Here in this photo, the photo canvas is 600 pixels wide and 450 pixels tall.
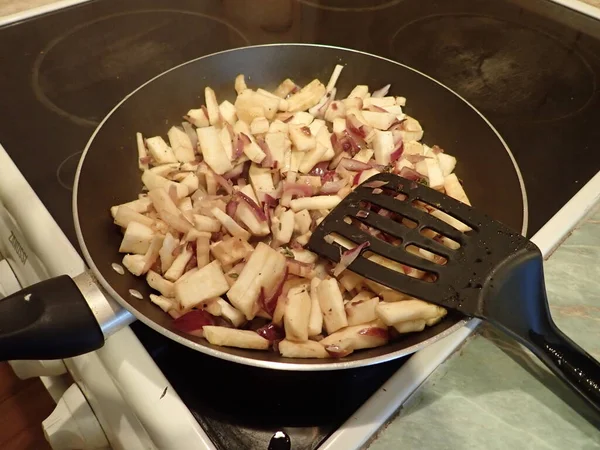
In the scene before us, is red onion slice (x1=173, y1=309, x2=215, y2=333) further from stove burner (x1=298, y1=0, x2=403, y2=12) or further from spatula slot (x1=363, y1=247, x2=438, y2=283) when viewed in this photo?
stove burner (x1=298, y1=0, x2=403, y2=12)

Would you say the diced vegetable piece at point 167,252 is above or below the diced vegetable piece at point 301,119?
below

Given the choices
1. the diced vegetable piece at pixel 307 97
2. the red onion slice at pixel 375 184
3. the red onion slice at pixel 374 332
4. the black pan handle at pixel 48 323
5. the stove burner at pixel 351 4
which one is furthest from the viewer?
the stove burner at pixel 351 4

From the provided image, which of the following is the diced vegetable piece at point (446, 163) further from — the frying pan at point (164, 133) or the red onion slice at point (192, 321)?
the red onion slice at point (192, 321)

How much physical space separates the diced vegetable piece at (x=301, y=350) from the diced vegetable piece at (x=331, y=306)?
0.05 meters

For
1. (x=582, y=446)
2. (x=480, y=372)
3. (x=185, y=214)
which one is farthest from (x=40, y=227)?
(x=582, y=446)

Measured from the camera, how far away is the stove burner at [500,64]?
3.34 ft

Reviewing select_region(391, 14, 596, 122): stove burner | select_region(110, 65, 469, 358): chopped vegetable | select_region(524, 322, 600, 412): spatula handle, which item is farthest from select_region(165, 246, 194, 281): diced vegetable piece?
select_region(391, 14, 596, 122): stove burner

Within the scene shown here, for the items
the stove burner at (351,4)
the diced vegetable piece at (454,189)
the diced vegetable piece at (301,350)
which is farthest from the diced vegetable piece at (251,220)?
the stove burner at (351,4)

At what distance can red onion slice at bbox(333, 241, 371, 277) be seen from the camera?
63 centimetres

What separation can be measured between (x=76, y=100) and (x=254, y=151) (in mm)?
407

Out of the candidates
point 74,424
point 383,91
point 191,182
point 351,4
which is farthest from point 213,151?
point 351,4

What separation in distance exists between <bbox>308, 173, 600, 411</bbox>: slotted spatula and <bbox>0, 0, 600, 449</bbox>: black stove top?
0.14 metres

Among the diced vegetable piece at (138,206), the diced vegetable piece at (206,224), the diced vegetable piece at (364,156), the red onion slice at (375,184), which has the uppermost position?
the red onion slice at (375,184)

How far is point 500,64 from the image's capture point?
1107 millimetres
